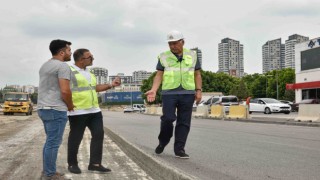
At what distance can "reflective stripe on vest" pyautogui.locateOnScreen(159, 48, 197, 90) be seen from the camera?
668cm

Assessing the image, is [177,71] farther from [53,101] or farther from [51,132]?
[51,132]

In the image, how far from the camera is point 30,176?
5719mm

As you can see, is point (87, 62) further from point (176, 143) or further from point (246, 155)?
point (246, 155)

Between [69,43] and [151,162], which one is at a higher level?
[69,43]

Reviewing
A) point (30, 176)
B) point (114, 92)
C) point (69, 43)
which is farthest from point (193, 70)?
point (114, 92)

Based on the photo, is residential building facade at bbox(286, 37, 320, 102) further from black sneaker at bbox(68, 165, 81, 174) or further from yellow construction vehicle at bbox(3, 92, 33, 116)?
black sneaker at bbox(68, 165, 81, 174)

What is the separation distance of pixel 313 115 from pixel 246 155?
14866mm

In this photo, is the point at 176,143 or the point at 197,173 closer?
the point at 197,173

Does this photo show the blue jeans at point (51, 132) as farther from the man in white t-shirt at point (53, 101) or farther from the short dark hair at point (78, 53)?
the short dark hair at point (78, 53)

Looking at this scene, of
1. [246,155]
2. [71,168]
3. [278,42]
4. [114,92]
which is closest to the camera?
[71,168]

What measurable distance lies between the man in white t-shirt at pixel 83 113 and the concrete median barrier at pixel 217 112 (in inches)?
962

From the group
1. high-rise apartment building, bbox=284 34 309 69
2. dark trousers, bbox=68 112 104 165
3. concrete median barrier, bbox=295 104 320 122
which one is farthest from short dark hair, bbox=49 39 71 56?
high-rise apartment building, bbox=284 34 309 69

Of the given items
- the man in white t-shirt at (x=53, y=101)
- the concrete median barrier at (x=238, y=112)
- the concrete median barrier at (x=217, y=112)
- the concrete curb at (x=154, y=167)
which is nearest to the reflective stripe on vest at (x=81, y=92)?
the man in white t-shirt at (x=53, y=101)

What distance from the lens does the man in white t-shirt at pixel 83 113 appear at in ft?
19.5
